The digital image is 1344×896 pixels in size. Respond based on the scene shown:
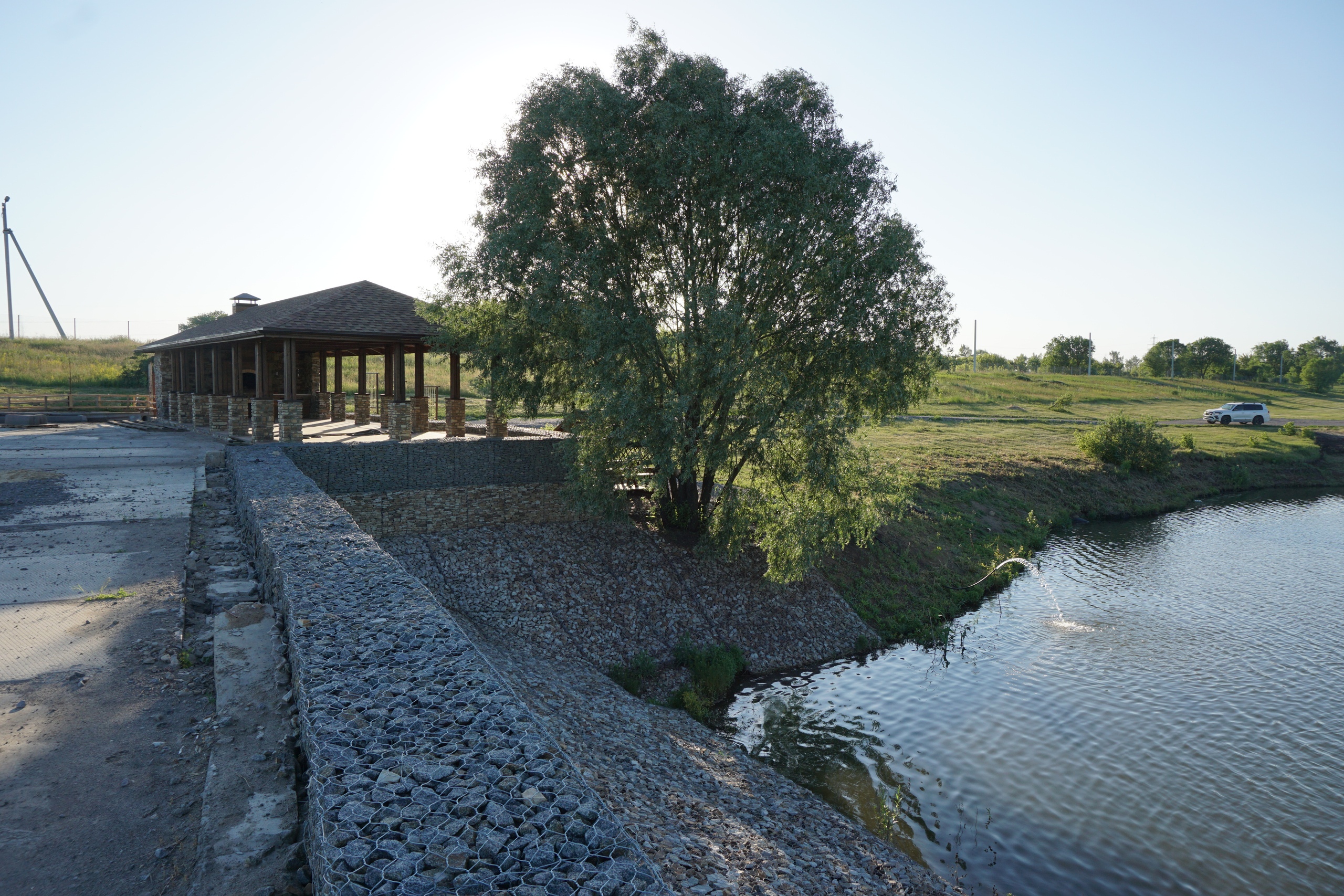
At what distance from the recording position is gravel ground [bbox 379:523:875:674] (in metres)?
15.6

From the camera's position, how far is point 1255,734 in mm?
12250

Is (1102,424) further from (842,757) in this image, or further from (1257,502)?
(842,757)

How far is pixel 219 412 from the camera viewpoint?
2997 centimetres

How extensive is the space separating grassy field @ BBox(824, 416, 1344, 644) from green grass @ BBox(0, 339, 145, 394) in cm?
5003

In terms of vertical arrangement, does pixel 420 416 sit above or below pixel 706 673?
above

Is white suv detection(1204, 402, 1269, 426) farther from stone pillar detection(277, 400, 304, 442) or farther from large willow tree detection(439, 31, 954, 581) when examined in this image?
stone pillar detection(277, 400, 304, 442)

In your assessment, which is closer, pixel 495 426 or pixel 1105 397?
pixel 495 426

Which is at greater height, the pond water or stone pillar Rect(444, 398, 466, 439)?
stone pillar Rect(444, 398, 466, 439)

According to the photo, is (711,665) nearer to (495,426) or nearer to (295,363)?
(495,426)

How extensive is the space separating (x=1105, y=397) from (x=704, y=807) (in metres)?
71.4

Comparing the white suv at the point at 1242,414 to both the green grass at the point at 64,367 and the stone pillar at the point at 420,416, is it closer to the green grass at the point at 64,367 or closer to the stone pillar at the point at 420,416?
the stone pillar at the point at 420,416

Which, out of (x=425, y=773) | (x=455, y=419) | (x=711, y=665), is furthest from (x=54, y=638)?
(x=455, y=419)

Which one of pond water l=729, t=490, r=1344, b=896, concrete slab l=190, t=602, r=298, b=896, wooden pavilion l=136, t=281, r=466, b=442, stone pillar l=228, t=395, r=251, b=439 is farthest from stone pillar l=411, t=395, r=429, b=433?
concrete slab l=190, t=602, r=298, b=896

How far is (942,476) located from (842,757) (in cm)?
1887
